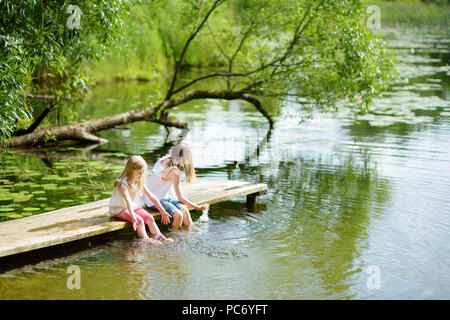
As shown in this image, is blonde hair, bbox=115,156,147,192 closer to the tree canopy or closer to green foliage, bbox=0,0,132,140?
green foliage, bbox=0,0,132,140

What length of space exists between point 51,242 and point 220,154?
21.3 ft

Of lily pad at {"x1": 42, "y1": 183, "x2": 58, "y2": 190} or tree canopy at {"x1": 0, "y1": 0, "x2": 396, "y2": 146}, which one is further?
tree canopy at {"x1": 0, "y1": 0, "x2": 396, "y2": 146}

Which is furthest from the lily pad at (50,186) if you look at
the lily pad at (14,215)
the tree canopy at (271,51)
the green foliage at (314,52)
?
the green foliage at (314,52)

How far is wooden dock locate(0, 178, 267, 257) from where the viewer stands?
5219mm

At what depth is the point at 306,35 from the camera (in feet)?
40.4

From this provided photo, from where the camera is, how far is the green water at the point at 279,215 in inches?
197

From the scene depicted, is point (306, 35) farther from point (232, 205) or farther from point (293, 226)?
point (293, 226)

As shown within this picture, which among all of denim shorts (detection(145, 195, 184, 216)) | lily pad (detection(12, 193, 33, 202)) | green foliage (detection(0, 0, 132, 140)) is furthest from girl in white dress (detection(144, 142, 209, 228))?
lily pad (detection(12, 193, 33, 202))

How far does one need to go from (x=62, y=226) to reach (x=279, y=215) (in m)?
2.74

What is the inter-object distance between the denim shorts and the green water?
248mm

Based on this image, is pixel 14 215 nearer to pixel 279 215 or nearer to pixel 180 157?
pixel 180 157

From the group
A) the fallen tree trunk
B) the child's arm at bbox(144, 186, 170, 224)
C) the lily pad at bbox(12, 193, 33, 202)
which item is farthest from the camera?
the fallen tree trunk

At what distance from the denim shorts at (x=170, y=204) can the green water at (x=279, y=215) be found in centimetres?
25

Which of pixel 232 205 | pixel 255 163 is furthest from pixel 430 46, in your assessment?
pixel 232 205
